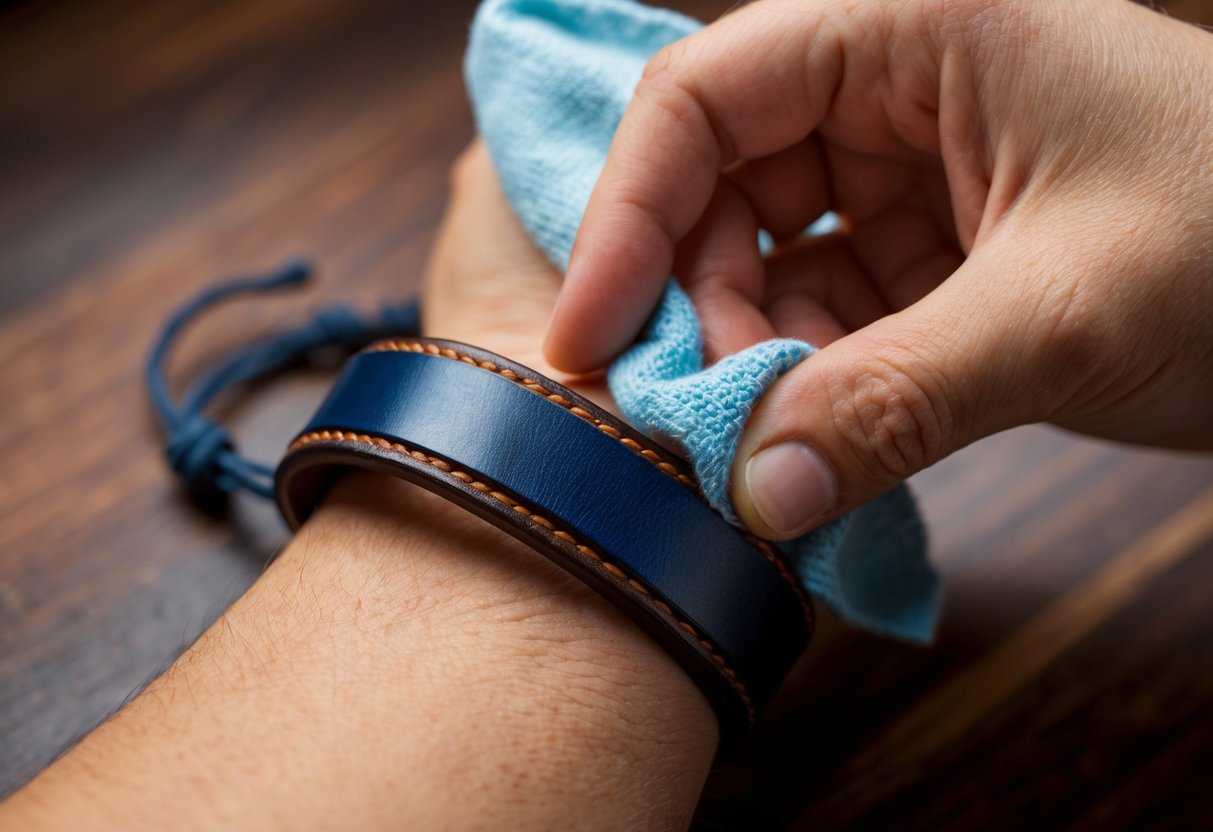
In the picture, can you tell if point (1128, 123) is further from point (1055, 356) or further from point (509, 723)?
point (509, 723)

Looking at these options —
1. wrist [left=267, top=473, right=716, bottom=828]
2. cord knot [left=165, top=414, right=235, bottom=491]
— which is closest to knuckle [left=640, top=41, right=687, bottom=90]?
wrist [left=267, top=473, right=716, bottom=828]

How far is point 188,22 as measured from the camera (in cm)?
122

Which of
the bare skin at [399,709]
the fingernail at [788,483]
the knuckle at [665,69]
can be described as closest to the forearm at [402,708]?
the bare skin at [399,709]

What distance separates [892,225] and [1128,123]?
24 centimetres

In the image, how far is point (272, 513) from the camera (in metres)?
0.89

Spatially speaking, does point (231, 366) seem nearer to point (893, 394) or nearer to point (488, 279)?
point (488, 279)

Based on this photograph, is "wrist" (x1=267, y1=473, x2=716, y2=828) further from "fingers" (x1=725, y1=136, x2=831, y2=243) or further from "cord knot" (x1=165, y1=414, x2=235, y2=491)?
"fingers" (x1=725, y1=136, x2=831, y2=243)

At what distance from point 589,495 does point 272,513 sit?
0.44 m

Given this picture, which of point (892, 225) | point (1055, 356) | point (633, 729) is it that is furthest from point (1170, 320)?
point (633, 729)

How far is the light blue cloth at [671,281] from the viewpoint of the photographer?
1.93ft

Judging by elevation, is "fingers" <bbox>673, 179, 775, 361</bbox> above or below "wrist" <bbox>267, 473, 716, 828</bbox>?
above

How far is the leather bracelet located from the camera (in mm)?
567

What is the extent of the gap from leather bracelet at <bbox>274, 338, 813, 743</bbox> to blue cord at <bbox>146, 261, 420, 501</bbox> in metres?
0.28

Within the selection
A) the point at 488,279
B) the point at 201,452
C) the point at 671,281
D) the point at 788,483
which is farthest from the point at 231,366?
the point at 788,483
